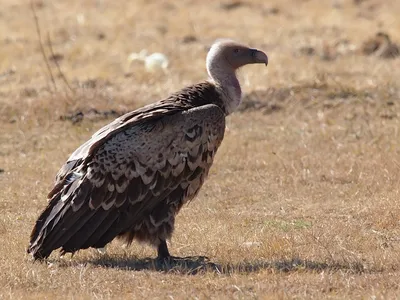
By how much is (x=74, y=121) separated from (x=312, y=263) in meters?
7.57

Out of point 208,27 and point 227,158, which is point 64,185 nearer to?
point 227,158

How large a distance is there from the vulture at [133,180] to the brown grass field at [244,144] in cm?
28

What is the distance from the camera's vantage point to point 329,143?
14.0 metres

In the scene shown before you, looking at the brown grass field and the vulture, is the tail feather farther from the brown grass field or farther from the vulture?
the brown grass field

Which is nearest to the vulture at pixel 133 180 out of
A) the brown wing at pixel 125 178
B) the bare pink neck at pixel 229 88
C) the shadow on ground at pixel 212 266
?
the brown wing at pixel 125 178

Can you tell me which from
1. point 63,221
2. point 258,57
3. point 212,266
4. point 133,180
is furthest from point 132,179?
point 258,57

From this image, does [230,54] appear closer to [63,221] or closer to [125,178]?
[125,178]

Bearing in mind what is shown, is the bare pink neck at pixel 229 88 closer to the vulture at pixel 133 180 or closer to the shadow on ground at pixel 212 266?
the vulture at pixel 133 180

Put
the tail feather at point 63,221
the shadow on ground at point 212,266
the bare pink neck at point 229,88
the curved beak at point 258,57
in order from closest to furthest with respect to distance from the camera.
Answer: the shadow on ground at point 212,266 → the tail feather at point 63,221 → the bare pink neck at point 229,88 → the curved beak at point 258,57

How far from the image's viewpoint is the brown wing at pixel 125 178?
8555 millimetres

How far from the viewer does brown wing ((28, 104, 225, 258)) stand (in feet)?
28.1

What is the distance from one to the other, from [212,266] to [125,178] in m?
1.01

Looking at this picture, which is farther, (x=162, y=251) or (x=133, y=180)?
(x=162, y=251)

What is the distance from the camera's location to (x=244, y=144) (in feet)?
46.4
